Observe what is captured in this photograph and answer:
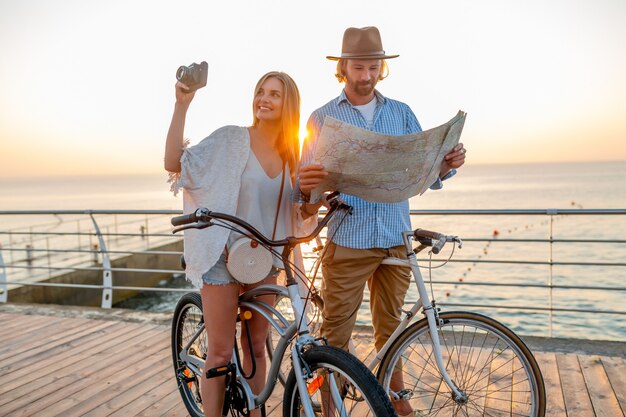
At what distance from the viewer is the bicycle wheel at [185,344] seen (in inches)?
99.0

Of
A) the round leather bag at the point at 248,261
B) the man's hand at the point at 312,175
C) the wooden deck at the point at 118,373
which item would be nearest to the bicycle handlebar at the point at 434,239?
the man's hand at the point at 312,175

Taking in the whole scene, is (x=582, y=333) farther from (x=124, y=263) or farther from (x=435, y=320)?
(x=124, y=263)

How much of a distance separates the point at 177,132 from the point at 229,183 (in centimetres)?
25

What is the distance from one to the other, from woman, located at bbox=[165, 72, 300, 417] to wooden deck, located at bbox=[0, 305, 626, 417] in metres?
0.85

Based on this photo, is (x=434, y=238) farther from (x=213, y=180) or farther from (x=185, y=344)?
(x=185, y=344)

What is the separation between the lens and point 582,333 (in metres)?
10.1

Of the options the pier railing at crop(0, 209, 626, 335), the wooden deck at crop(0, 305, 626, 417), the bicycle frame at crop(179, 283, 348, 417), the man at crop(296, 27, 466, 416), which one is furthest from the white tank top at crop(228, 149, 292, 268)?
the pier railing at crop(0, 209, 626, 335)

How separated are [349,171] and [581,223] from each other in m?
27.7

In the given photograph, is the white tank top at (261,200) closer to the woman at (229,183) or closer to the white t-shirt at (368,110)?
the woman at (229,183)

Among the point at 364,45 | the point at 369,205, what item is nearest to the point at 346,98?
the point at 364,45

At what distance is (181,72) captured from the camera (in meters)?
1.76

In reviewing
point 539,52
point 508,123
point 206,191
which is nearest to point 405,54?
point 206,191

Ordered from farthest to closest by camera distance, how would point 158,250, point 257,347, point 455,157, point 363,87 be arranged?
point 158,250
point 257,347
point 363,87
point 455,157

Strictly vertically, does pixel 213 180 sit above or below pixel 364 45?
below
